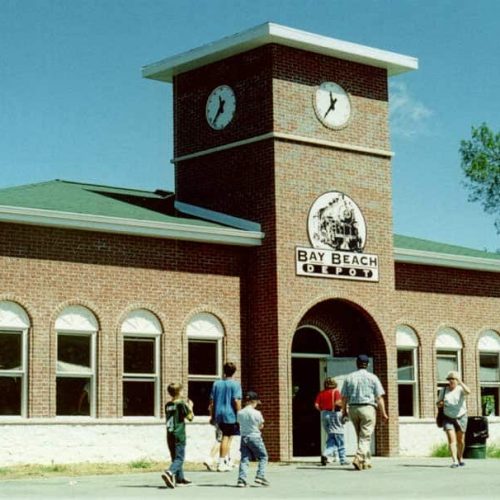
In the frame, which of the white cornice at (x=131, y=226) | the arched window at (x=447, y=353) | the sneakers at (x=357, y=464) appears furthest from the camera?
the arched window at (x=447, y=353)

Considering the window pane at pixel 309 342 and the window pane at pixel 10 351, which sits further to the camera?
the window pane at pixel 309 342

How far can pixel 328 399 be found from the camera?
990 inches

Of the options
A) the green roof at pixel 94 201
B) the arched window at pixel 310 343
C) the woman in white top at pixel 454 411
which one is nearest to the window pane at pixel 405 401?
the arched window at pixel 310 343

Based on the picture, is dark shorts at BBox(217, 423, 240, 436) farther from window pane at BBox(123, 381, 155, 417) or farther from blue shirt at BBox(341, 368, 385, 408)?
window pane at BBox(123, 381, 155, 417)

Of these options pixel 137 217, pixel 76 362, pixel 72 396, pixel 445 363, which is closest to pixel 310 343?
→ pixel 445 363

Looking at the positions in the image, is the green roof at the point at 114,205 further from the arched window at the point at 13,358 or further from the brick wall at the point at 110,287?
the arched window at the point at 13,358

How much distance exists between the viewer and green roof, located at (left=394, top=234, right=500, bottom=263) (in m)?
33.0

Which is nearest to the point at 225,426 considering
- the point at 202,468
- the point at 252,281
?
the point at 202,468

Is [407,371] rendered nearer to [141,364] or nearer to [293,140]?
[293,140]

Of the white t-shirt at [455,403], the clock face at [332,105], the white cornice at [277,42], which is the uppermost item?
the white cornice at [277,42]

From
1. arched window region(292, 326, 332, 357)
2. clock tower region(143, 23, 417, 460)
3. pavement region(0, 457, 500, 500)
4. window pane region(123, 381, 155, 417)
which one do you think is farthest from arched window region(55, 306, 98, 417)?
arched window region(292, 326, 332, 357)

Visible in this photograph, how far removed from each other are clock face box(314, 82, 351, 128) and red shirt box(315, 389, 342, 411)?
6990 millimetres

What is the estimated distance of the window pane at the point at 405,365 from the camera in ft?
103

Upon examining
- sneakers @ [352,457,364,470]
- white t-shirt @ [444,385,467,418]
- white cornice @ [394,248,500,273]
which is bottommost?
sneakers @ [352,457,364,470]
